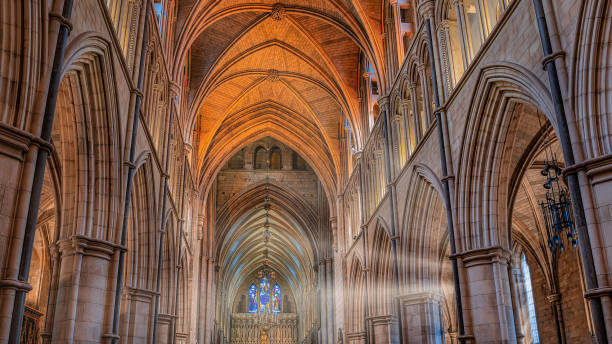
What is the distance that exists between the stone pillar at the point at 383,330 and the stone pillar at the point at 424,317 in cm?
265

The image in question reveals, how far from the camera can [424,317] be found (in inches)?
569

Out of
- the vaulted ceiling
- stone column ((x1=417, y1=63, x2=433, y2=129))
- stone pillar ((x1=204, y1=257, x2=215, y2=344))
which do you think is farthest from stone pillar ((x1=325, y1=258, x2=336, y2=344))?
stone column ((x1=417, y1=63, x2=433, y2=129))

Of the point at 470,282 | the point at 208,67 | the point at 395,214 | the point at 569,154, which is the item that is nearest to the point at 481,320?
the point at 470,282

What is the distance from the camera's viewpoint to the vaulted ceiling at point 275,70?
1904 cm

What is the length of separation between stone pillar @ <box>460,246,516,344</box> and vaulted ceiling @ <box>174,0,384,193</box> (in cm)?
924

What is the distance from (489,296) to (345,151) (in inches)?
675

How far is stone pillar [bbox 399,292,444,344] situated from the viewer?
14.4 meters

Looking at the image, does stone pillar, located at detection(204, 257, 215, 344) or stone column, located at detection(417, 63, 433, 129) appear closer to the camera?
stone column, located at detection(417, 63, 433, 129)

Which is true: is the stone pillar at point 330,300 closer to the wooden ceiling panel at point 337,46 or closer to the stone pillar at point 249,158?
the stone pillar at point 249,158

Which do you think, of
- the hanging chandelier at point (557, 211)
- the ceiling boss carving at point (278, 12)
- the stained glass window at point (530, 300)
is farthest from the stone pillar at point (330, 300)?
the hanging chandelier at point (557, 211)

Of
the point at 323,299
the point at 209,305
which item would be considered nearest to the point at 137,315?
the point at 209,305

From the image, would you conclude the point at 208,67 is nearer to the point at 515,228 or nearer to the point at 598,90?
the point at 515,228

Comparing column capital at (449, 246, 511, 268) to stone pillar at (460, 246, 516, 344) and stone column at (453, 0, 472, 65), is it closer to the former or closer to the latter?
stone pillar at (460, 246, 516, 344)

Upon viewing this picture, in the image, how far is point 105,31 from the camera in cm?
939
